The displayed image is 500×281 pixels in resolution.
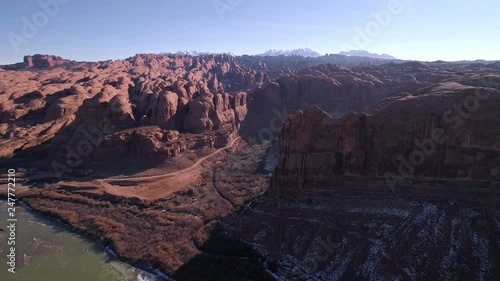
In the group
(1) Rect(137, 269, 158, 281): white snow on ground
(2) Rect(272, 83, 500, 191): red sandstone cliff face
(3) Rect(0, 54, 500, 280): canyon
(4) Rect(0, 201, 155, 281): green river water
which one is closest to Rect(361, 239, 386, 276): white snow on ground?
(3) Rect(0, 54, 500, 280): canyon

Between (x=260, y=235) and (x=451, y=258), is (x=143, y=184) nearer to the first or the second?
(x=260, y=235)

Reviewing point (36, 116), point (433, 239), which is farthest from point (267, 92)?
point (433, 239)

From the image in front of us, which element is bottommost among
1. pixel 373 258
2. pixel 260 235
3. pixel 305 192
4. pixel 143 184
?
pixel 143 184

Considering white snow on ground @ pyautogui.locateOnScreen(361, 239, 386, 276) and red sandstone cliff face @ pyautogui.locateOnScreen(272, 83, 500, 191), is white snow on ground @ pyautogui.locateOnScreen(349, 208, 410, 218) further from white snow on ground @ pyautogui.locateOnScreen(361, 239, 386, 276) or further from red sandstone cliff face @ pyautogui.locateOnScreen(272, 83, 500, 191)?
red sandstone cliff face @ pyautogui.locateOnScreen(272, 83, 500, 191)

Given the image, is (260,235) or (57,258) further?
(57,258)

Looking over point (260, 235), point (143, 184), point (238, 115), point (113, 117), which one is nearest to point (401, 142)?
point (260, 235)

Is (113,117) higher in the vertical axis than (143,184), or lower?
higher

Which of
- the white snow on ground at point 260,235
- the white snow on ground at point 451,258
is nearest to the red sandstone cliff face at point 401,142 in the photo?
the white snow on ground at point 260,235

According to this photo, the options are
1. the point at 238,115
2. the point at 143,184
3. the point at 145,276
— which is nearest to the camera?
the point at 145,276
